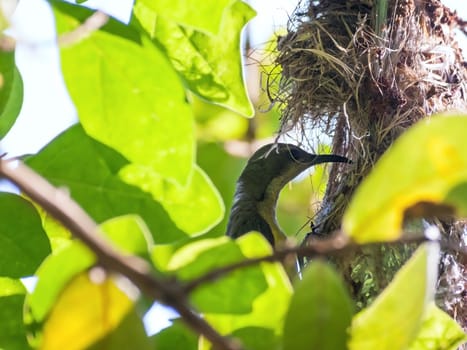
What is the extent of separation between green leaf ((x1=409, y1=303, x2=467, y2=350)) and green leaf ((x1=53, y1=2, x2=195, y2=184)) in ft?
1.12

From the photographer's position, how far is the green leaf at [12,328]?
109 centimetres

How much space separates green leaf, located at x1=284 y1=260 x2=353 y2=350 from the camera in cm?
78

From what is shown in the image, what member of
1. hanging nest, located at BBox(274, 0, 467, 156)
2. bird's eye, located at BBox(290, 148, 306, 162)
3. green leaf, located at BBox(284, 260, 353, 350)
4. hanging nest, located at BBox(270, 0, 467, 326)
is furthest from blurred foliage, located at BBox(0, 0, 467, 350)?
bird's eye, located at BBox(290, 148, 306, 162)

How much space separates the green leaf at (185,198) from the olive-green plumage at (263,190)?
2.39 metres

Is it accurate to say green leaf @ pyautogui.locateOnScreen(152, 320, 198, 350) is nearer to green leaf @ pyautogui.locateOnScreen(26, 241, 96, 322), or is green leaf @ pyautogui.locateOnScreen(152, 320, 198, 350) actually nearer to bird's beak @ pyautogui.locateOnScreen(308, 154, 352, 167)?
green leaf @ pyautogui.locateOnScreen(26, 241, 96, 322)

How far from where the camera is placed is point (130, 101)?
3.50 feet

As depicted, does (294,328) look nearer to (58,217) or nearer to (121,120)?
(58,217)

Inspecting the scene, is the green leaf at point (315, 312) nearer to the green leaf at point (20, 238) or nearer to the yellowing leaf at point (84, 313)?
the yellowing leaf at point (84, 313)

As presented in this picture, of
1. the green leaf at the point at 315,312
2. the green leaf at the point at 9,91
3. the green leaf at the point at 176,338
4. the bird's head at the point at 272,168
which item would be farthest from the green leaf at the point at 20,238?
the bird's head at the point at 272,168

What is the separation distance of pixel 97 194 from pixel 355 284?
5.69 ft

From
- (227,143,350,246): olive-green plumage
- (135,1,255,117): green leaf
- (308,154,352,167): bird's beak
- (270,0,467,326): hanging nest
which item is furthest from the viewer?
(227,143,350,246): olive-green plumage

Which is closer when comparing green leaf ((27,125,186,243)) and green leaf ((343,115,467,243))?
green leaf ((343,115,467,243))

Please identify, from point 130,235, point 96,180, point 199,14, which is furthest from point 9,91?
point 130,235

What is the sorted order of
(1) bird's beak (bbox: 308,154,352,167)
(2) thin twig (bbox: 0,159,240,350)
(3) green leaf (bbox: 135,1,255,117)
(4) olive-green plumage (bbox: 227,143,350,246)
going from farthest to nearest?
1. (4) olive-green plumage (bbox: 227,143,350,246)
2. (1) bird's beak (bbox: 308,154,352,167)
3. (3) green leaf (bbox: 135,1,255,117)
4. (2) thin twig (bbox: 0,159,240,350)
